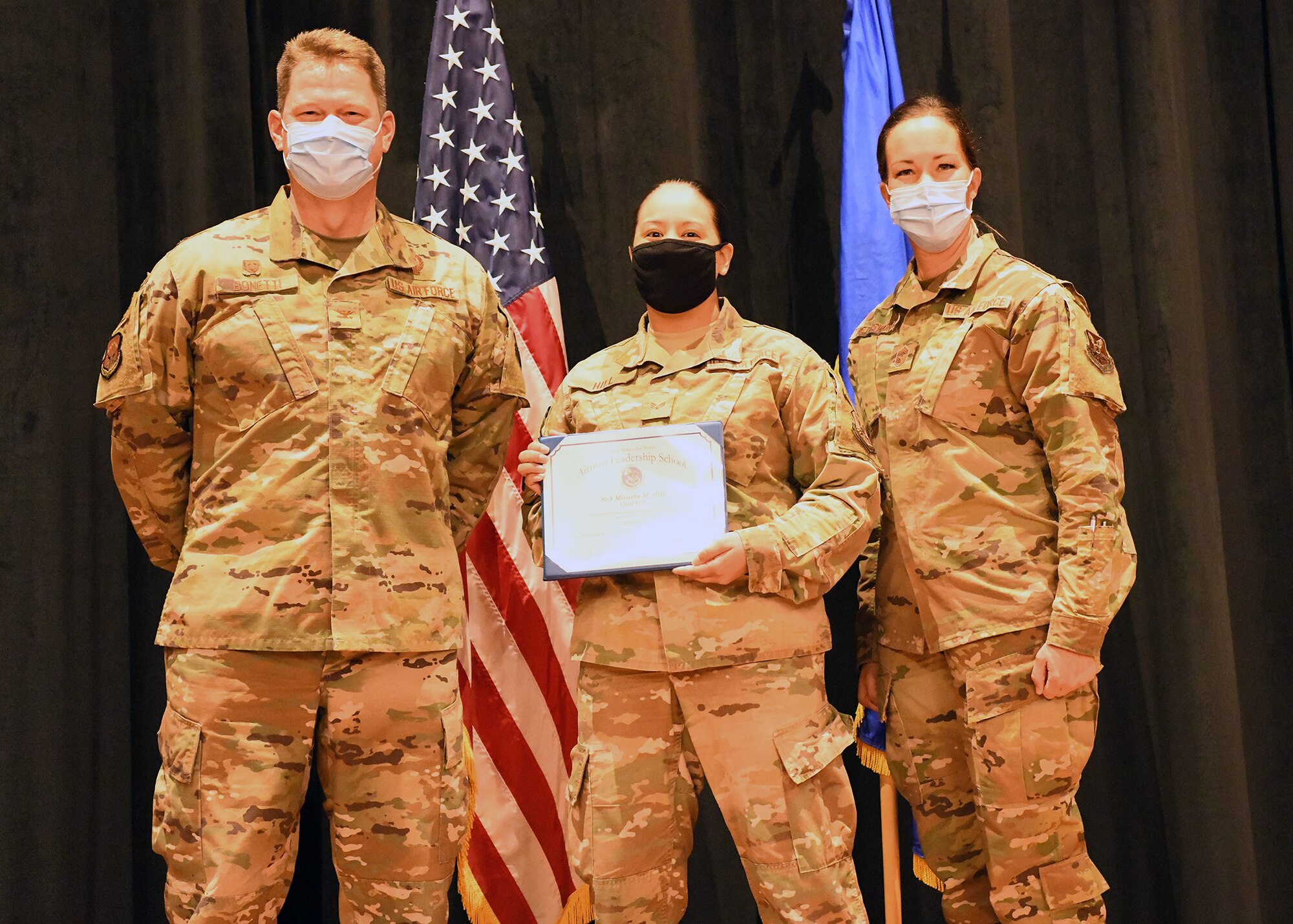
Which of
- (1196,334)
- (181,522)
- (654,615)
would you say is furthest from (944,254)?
(181,522)

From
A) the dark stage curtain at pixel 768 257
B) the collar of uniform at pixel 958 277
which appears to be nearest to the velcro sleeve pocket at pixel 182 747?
the dark stage curtain at pixel 768 257

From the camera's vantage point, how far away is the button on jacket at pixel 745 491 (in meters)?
2.34

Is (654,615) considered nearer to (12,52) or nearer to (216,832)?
(216,832)

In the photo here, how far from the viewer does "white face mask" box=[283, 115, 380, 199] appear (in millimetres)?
2291

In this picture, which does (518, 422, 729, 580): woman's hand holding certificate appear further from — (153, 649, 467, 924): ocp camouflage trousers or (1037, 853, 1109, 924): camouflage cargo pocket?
(1037, 853, 1109, 924): camouflage cargo pocket

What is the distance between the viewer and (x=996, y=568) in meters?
2.40

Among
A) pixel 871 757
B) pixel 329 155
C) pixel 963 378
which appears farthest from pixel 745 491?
pixel 329 155

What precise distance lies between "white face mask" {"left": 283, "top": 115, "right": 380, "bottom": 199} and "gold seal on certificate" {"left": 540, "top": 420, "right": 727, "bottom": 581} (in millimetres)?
673

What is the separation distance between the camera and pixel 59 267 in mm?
3082

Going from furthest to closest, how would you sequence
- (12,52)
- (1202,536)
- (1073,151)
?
1. (1073,151)
2. (1202,536)
3. (12,52)

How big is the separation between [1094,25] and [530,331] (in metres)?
2.03

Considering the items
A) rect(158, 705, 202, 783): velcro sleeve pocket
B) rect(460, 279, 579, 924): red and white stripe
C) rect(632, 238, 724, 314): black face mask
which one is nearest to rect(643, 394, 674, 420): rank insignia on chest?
rect(632, 238, 724, 314): black face mask

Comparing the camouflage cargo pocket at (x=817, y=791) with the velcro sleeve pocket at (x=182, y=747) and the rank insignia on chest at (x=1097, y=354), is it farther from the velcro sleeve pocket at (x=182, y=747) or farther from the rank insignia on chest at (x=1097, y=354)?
the velcro sleeve pocket at (x=182, y=747)

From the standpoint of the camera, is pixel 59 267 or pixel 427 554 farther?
pixel 59 267
